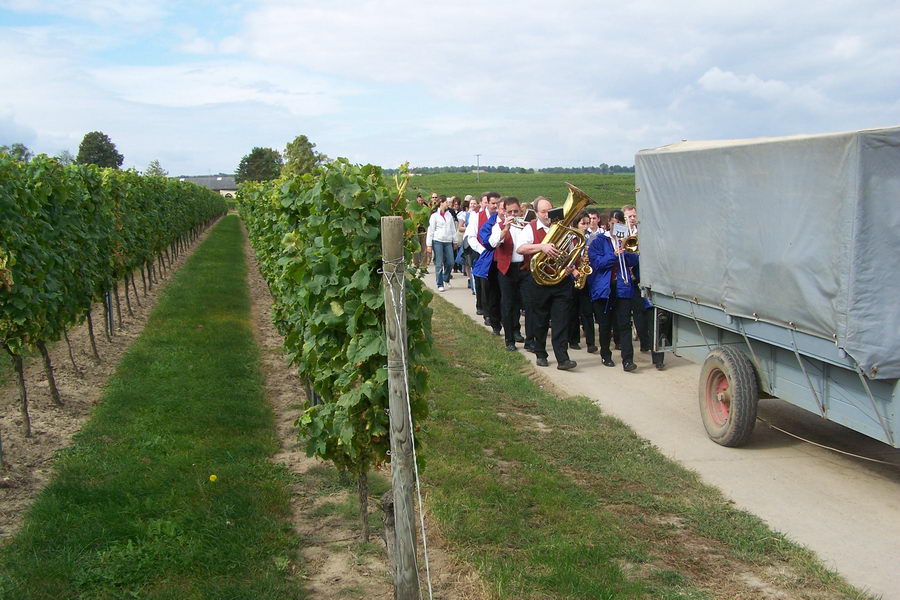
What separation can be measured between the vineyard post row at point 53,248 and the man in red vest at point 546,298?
5.20m

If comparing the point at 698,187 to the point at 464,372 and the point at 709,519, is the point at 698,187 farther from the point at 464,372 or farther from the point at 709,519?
the point at 464,372

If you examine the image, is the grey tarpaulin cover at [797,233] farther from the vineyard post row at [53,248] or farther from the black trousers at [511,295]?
the vineyard post row at [53,248]

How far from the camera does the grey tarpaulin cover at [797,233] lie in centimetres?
534

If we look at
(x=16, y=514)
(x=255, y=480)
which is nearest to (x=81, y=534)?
(x=16, y=514)

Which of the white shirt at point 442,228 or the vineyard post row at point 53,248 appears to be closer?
the vineyard post row at point 53,248

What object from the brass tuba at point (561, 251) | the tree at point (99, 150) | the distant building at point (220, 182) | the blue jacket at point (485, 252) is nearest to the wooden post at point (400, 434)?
the brass tuba at point (561, 251)

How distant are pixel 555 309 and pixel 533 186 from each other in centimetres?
5935

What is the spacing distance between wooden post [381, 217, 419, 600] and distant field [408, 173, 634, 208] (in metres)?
48.3

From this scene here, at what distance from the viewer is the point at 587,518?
5551 mm

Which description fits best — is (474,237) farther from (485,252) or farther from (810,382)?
(810,382)

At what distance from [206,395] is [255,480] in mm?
2573

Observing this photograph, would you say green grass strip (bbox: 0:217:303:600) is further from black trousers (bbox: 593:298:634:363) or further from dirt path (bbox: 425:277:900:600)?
black trousers (bbox: 593:298:634:363)

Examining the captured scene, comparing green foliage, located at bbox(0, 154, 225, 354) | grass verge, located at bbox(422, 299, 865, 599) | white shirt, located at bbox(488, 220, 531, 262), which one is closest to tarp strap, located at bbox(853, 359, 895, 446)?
grass verge, located at bbox(422, 299, 865, 599)

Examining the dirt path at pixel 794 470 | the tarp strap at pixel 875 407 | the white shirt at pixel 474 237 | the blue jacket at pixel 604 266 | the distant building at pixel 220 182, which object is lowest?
the dirt path at pixel 794 470
